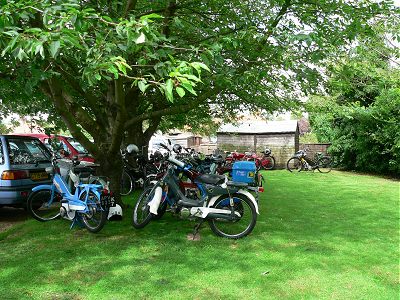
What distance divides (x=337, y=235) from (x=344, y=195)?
437cm

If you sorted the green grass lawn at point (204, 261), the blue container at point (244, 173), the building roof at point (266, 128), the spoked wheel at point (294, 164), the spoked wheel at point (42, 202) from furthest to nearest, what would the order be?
1. the building roof at point (266, 128)
2. the spoked wheel at point (294, 164)
3. the spoked wheel at point (42, 202)
4. the blue container at point (244, 173)
5. the green grass lawn at point (204, 261)

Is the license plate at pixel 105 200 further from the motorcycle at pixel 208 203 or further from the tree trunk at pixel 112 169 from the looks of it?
the tree trunk at pixel 112 169

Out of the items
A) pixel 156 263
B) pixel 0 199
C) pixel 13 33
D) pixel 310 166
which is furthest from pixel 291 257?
pixel 310 166

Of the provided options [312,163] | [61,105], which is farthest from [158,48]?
[312,163]

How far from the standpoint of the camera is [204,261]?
14.7 feet

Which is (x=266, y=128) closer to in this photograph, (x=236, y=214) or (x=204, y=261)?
(x=236, y=214)

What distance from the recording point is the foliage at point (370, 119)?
1291 centimetres

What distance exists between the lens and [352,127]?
16.0 m

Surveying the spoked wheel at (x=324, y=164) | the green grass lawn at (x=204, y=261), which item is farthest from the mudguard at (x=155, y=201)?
the spoked wheel at (x=324, y=164)

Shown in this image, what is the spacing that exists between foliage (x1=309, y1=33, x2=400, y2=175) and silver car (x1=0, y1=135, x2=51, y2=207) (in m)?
7.95

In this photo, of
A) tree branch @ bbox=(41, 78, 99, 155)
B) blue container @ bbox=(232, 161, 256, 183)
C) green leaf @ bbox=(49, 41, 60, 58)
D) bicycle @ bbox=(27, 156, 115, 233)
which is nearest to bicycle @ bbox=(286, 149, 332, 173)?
blue container @ bbox=(232, 161, 256, 183)

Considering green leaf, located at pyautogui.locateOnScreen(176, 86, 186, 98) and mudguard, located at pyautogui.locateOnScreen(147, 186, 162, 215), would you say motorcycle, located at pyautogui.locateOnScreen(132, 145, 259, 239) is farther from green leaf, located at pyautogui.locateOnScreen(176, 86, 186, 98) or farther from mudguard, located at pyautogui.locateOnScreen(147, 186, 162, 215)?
green leaf, located at pyautogui.locateOnScreen(176, 86, 186, 98)

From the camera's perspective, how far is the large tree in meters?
2.79

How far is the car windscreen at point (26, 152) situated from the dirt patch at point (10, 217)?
104 cm
